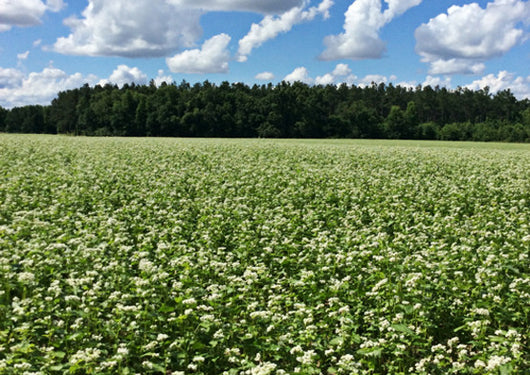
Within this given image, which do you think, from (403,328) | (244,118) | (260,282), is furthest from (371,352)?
(244,118)

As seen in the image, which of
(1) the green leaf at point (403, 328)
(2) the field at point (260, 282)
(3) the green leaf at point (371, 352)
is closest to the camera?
(3) the green leaf at point (371, 352)

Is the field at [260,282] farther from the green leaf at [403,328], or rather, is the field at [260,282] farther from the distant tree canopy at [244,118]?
the distant tree canopy at [244,118]

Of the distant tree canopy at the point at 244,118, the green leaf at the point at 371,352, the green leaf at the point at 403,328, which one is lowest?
the green leaf at the point at 371,352

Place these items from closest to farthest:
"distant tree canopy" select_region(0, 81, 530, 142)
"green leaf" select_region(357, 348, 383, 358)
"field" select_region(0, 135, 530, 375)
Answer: "green leaf" select_region(357, 348, 383, 358) → "field" select_region(0, 135, 530, 375) → "distant tree canopy" select_region(0, 81, 530, 142)

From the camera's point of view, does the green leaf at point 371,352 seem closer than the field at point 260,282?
Yes

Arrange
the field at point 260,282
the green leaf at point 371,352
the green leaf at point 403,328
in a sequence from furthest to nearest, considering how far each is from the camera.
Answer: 1. the green leaf at point 403,328
2. the field at point 260,282
3. the green leaf at point 371,352

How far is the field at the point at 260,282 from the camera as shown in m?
6.30

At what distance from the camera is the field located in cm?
630

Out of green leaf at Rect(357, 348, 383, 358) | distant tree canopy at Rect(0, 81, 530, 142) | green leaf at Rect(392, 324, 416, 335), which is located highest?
distant tree canopy at Rect(0, 81, 530, 142)

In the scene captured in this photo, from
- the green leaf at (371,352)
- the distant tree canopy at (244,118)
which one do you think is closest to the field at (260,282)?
the green leaf at (371,352)

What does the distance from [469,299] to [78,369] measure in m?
6.35

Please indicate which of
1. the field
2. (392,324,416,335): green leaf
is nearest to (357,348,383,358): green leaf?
the field

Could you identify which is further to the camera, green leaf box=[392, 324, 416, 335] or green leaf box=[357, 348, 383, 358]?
green leaf box=[392, 324, 416, 335]

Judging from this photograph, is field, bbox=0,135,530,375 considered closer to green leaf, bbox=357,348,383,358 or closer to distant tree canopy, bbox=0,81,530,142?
green leaf, bbox=357,348,383,358
